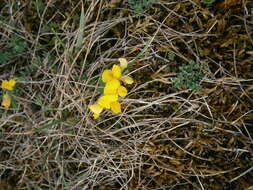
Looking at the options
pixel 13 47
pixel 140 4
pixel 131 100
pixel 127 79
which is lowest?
pixel 131 100

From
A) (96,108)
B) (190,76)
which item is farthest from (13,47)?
(190,76)

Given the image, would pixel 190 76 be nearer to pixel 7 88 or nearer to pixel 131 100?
pixel 131 100

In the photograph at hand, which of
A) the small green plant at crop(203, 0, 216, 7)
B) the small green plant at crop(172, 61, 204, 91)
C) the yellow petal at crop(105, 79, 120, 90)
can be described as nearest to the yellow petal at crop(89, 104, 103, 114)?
the yellow petal at crop(105, 79, 120, 90)

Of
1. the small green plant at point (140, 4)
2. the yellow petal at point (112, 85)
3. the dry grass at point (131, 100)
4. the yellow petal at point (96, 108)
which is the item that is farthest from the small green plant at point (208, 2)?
the yellow petal at point (96, 108)

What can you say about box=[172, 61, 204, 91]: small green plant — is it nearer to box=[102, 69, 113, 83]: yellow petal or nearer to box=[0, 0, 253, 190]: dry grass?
box=[0, 0, 253, 190]: dry grass

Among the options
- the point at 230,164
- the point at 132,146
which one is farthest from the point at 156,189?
the point at 230,164

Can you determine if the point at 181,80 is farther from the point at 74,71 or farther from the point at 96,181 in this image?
the point at 96,181
